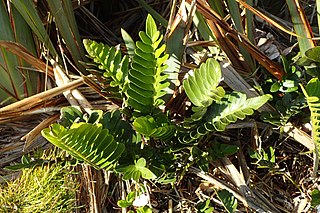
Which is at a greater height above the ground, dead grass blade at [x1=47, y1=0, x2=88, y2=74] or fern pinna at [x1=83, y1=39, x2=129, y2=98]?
dead grass blade at [x1=47, y1=0, x2=88, y2=74]

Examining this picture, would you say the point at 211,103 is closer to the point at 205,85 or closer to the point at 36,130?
the point at 205,85

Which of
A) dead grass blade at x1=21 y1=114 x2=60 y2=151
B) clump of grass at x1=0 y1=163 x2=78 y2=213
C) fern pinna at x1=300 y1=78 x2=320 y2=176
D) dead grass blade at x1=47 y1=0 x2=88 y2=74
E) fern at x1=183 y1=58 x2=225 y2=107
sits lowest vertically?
fern pinna at x1=300 y1=78 x2=320 y2=176

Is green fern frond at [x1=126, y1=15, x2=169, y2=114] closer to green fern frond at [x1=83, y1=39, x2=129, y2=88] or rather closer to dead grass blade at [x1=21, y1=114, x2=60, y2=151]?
green fern frond at [x1=83, y1=39, x2=129, y2=88]

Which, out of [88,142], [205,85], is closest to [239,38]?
[205,85]

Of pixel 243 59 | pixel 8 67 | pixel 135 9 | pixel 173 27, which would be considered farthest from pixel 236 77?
pixel 8 67

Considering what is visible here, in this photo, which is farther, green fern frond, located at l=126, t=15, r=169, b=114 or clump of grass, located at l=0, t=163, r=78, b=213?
clump of grass, located at l=0, t=163, r=78, b=213

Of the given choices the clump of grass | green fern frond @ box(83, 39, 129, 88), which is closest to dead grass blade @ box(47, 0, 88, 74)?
green fern frond @ box(83, 39, 129, 88)

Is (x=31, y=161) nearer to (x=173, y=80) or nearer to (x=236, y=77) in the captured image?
(x=173, y=80)
